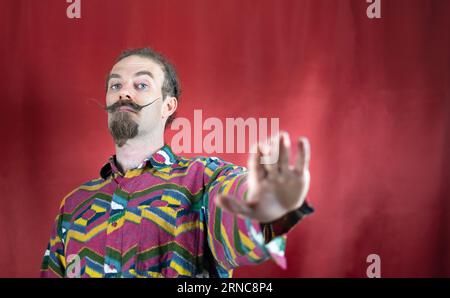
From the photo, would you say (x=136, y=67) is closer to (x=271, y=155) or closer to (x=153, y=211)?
(x=153, y=211)

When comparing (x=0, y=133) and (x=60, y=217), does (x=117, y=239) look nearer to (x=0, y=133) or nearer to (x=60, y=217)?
(x=60, y=217)

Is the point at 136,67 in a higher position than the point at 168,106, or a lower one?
higher

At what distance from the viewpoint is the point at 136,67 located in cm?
168

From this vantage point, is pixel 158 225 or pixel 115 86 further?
pixel 115 86

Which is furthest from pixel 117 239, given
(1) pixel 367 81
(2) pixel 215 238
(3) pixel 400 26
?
(3) pixel 400 26

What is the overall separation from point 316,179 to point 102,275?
118 centimetres

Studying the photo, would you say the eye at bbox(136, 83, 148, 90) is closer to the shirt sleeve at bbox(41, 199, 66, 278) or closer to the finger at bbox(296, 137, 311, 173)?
the shirt sleeve at bbox(41, 199, 66, 278)

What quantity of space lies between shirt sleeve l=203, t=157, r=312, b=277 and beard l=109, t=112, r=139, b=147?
0.26 metres

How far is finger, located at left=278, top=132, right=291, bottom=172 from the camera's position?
3.50 ft

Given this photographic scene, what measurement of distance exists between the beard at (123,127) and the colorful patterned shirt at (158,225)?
0.09 metres

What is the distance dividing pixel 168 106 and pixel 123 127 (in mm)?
191

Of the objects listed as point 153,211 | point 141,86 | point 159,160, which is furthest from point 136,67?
point 153,211

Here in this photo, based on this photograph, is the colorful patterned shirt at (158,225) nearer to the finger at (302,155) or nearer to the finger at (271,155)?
the finger at (271,155)

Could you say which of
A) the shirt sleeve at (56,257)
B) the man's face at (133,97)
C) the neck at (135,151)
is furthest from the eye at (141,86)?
the shirt sleeve at (56,257)
